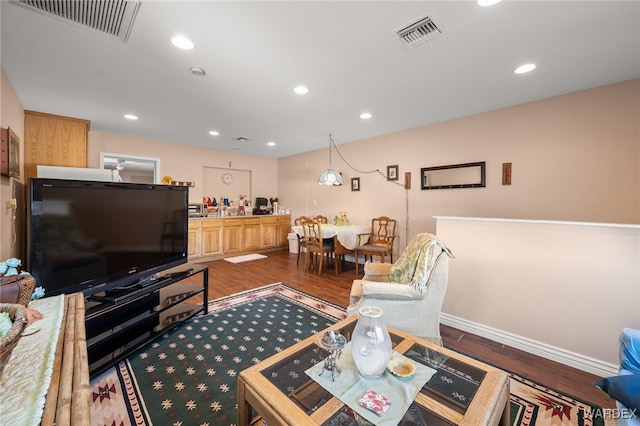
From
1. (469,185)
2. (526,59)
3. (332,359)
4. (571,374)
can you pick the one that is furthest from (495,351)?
(526,59)

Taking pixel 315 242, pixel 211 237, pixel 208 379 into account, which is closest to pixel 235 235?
pixel 211 237

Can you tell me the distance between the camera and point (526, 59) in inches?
85.7

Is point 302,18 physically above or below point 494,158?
above

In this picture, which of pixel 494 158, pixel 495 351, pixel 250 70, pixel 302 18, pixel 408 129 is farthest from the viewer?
pixel 408 129

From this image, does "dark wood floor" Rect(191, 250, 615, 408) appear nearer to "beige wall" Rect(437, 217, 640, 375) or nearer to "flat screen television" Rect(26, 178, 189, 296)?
"beige wall" Rect(437, 217, 640, 375)

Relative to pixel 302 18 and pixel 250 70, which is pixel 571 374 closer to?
pixel 302 18

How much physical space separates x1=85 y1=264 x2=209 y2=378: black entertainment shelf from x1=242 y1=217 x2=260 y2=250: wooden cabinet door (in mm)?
3182

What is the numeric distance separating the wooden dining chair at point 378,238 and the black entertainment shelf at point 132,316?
256 centimetres

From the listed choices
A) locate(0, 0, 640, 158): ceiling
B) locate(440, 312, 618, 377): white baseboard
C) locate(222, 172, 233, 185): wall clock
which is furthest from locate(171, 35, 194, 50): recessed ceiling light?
locate(222, 172, 233, 185): wall clock

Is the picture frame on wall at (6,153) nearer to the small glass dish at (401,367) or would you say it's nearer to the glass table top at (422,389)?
the glass table top at (422,389)

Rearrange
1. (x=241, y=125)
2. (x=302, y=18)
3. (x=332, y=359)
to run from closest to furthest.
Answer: (x=332, y=359)
(x=302, y=18)
(x=241, y=125)

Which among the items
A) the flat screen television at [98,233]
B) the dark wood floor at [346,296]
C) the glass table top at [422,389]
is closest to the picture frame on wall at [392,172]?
the dark wood floor at [346,296]

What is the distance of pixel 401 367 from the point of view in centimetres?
122

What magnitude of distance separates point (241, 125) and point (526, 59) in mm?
3608
